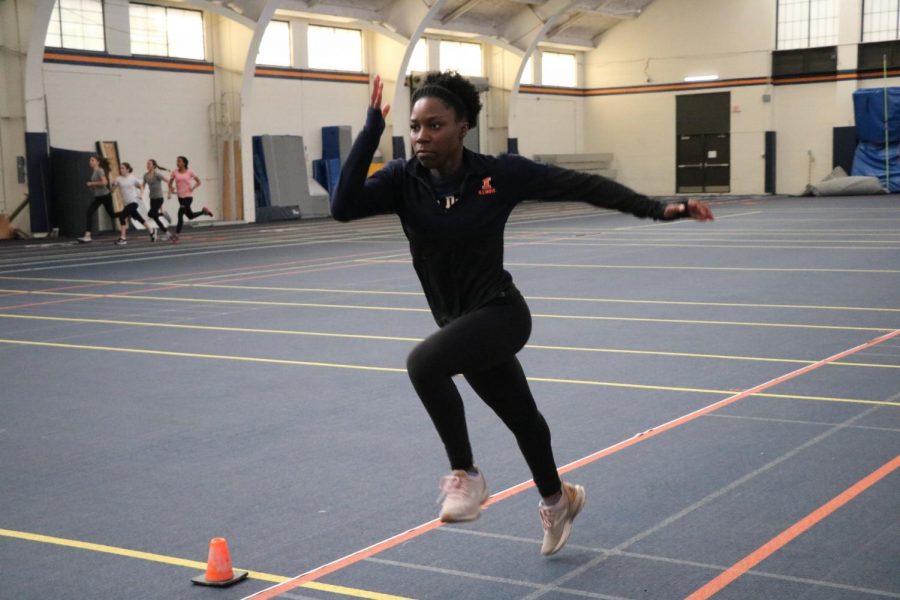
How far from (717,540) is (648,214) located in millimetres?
1331

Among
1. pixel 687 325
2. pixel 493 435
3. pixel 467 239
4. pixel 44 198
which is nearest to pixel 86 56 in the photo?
pixel 44 198

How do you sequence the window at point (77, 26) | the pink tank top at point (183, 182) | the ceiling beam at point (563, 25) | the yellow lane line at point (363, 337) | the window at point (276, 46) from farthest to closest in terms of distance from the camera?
the ceiling beam at point (563, 25), the window at point (276, 46), the window at point (77, 26), the pink tank top at point (183, 182), the yellow lane line at point (363, 337)

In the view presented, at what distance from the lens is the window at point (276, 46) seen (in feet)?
102

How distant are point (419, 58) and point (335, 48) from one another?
365cm

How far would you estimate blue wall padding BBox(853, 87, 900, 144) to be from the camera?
118ft

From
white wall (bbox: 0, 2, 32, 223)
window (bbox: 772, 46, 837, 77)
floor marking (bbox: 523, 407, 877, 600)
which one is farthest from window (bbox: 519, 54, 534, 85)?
floor marking (bbox: 523, 407, 877, 600)

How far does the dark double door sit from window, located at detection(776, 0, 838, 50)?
288 cm

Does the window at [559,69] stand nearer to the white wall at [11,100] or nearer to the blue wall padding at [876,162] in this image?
the blue wall padding at [876,162]

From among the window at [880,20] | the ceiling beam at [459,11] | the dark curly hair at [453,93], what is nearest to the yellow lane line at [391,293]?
the dark curly hair at [453,93]

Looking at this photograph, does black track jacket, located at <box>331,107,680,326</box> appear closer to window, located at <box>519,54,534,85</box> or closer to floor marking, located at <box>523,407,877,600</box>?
floor marking, located at <box>523,407,877,600</box>

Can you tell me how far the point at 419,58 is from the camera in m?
35.8

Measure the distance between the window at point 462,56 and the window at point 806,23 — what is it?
35.4ft

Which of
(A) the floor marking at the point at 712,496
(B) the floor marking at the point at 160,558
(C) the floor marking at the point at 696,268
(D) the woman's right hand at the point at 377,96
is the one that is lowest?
(B) the floor marking at the point at 160,558

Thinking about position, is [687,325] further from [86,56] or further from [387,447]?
[86,56]
